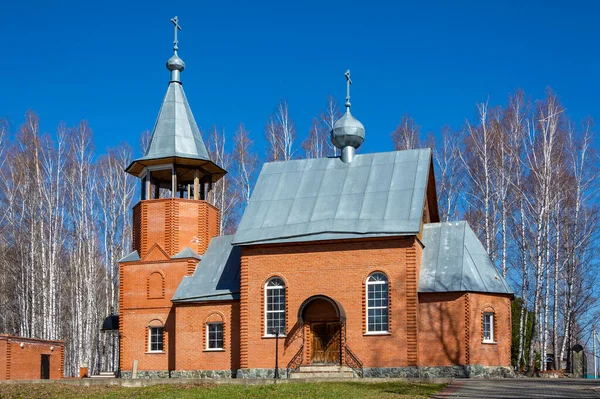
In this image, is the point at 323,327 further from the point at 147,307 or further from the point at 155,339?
the point at 147,307

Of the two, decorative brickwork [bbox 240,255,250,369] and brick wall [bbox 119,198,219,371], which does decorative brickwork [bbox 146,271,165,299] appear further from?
decorative brickwork [bbox 240,255,250,369]

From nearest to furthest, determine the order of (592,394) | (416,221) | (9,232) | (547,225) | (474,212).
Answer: (592,394)
(416,221)
(547,225)
(474,212)
(9,232)

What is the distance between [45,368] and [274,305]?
34.7 feet

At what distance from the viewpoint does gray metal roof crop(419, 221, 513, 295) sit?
1047 inches

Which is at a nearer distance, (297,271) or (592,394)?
(592,394)

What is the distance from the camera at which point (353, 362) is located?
26.5 m

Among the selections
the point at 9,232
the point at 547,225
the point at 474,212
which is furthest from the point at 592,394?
the point at 9,232

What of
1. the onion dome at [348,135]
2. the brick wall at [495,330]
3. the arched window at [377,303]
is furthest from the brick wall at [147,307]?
the brick wall at [495,330]

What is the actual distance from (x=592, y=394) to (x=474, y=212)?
68.8 feet

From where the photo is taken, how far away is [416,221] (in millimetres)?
26578

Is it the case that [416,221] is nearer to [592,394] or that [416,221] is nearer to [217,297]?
[217,297]

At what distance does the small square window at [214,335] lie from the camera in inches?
1153

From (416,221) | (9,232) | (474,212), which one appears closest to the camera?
(416,221)

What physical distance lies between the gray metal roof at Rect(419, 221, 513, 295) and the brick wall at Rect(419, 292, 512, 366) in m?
0.31
